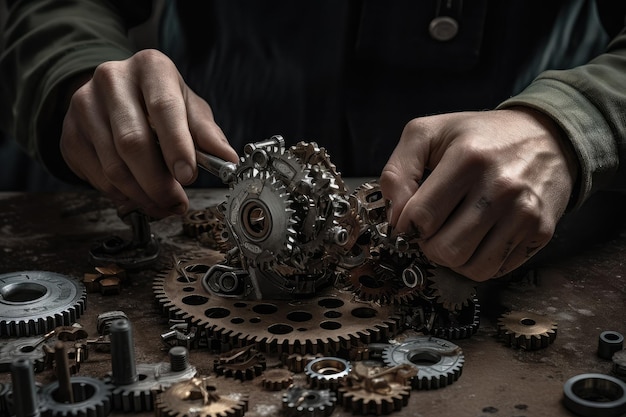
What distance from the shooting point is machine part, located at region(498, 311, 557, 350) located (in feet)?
5.45

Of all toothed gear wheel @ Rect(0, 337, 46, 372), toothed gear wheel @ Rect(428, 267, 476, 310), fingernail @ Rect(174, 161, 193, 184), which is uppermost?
fingernail @ Rect(174, 161, 193, 184)

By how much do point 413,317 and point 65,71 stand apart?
1198 millimetres

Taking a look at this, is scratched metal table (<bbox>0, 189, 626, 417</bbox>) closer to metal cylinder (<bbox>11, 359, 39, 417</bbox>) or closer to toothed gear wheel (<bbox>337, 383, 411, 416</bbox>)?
toothed gear wheel (<bbox>337, 383, 411, 416</bbox>)

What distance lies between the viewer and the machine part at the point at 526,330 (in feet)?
5.45

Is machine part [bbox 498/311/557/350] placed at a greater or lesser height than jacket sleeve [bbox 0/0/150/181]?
lesser

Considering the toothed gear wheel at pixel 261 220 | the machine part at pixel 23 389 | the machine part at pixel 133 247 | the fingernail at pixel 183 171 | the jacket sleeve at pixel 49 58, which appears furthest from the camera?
the jacket sleeve at pixel 49 58

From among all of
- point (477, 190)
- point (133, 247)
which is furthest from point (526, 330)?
point (133, 247)

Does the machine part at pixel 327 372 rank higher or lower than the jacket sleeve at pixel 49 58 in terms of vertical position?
lower

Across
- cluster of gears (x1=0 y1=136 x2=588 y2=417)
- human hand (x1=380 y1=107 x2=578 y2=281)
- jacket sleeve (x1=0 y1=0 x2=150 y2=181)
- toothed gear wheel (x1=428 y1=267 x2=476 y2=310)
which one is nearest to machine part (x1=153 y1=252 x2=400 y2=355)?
cluster of gears (x1=0 y1=136 x2=588 y2=417)

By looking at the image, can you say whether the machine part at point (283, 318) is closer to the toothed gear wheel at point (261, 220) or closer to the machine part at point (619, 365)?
the toothed gear wheel at point (261, 220)

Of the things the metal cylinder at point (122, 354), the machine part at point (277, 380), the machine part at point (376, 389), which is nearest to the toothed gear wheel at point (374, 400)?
the machine part at point (376, 389)

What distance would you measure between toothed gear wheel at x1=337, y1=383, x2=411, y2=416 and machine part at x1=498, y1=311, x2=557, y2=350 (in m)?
0.32

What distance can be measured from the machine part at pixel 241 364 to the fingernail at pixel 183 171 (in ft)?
1.41

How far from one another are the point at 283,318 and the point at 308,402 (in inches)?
12.6
